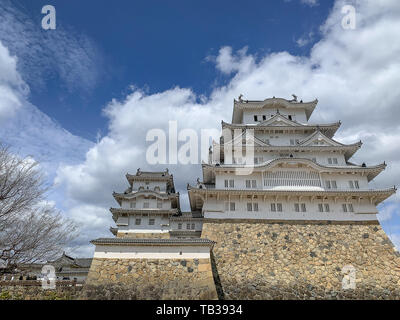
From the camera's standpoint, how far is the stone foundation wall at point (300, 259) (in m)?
17.4

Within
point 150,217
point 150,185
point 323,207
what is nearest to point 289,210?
point 323,207

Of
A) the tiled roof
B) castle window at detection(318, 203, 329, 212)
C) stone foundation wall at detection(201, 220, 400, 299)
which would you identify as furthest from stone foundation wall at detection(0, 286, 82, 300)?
castle window at detection(318, 203, 329, 212)

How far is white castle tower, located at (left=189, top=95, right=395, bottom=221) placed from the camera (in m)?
21.1

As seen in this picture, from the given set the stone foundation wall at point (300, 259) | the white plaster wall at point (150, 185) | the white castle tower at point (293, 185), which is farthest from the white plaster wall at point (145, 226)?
the stone foundation wall at point (300, 259)

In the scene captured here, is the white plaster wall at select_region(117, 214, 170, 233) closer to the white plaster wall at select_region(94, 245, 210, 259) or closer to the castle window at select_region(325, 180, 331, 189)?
the white plaster wall at select_region(94, 245, 210, 259)

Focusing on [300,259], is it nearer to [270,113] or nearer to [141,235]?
[141,235]

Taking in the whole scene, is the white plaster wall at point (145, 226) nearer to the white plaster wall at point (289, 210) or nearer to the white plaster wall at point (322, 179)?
the white plaster wall at point (289, 210)

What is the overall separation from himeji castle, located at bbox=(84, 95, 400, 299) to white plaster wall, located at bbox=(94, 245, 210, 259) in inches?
2.3

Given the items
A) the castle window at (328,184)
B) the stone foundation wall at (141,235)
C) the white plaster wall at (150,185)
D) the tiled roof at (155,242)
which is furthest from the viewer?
the white plaster wall at (150,185)

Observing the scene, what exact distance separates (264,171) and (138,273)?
13.1 meters

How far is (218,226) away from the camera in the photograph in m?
20.6

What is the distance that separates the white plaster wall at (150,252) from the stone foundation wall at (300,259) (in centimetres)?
327

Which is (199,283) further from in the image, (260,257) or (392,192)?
(392,192)
